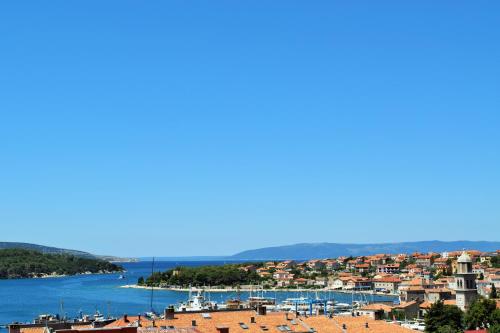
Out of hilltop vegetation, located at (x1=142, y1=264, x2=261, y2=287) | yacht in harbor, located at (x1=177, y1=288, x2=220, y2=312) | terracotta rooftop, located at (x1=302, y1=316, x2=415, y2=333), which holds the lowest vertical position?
terracotta rooftop, located at (x1=302, y1=316, x2=415, y2=333)

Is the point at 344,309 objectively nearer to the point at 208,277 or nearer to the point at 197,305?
the point at 197,305

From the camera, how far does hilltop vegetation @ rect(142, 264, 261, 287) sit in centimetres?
13138

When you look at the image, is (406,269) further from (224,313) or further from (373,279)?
(224,313)

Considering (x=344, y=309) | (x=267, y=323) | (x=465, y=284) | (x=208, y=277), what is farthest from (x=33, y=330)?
(x=208, y=277)

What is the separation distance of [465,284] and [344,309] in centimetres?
2091

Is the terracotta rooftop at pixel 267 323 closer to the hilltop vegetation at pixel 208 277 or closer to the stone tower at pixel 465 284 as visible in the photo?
the stone tower at pixel 465 284

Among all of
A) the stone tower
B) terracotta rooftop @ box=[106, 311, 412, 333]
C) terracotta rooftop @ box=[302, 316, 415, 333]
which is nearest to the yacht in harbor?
terracotta rooftop @ box=[302, 316, 415, 333]

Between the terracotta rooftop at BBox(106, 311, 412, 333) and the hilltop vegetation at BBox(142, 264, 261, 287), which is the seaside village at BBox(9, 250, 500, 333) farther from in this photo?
the hilltop vegetation at BBox(142, 264, 261, 287)

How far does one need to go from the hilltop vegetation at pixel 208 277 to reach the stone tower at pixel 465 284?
240ft

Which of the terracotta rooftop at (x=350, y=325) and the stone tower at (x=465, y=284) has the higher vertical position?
the stone tower at (x=465, y=284)

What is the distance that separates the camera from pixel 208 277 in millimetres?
131000

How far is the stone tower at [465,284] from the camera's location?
194ft

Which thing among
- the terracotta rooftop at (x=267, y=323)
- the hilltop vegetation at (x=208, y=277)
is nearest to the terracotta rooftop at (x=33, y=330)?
the terracotta rooftop at (x=267, y=323)

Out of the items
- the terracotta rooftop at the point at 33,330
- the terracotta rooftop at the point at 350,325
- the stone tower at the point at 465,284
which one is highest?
the stone tower at the point at 465,284
